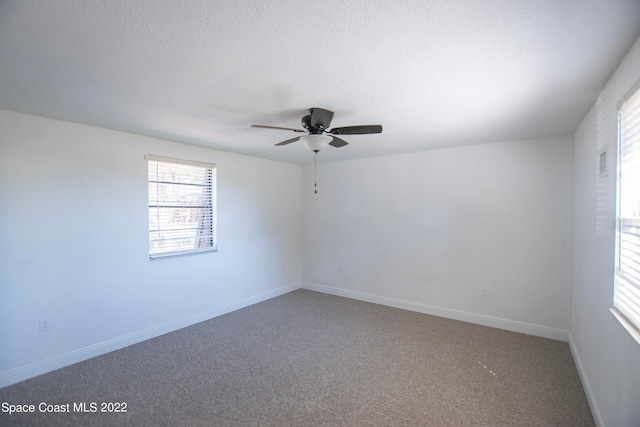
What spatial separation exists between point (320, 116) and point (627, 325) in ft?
Result: 7.57

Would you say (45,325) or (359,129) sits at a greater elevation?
(359,129)

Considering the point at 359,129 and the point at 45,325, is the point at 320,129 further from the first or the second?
the point at 45,325

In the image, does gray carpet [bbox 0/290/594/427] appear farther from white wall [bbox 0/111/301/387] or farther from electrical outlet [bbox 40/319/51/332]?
electrical outlet [bbox 40/319/51/332]

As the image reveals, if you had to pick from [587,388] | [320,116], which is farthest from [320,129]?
[587,388]

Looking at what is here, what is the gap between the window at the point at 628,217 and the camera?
1.52 meters

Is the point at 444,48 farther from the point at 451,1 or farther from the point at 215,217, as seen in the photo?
the point at 215,217

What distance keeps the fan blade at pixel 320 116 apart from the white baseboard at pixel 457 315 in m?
3.18

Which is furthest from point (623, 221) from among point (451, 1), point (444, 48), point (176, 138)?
point (176, 138)

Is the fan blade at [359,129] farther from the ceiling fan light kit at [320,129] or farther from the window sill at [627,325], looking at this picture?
the window sill at [627,325]

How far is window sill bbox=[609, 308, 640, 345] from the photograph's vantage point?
1.43m

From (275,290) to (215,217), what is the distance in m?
1.74

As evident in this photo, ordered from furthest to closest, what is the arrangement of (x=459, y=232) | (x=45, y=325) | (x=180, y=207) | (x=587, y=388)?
(x=459, y=232), (x=180, y=207), (x=45, y=325), (x=587, y=388)

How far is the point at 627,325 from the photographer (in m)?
1.54

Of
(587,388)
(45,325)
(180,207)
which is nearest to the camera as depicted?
(587,388)
